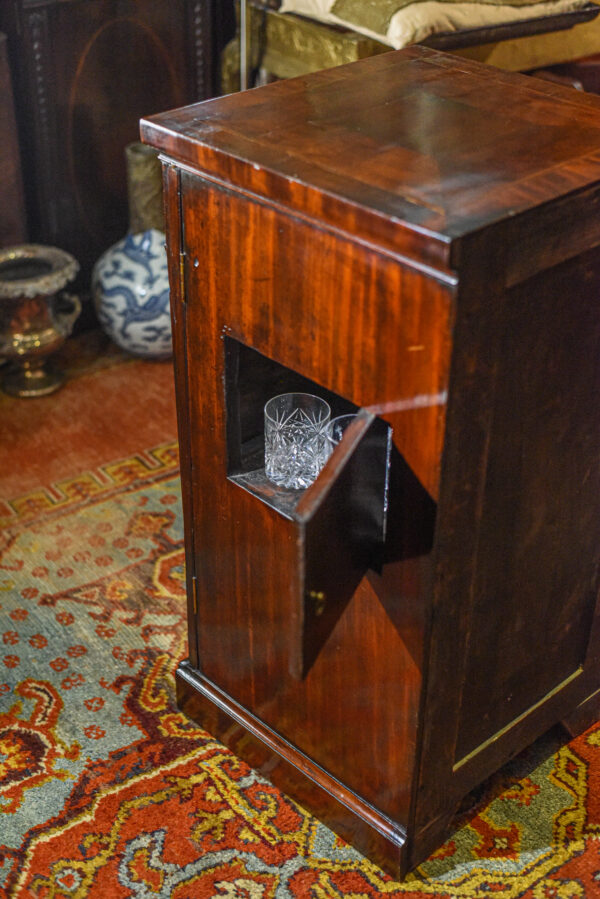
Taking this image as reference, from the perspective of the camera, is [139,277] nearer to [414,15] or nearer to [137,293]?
[137,293]

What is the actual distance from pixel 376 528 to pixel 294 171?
487mm

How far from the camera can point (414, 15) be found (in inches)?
108

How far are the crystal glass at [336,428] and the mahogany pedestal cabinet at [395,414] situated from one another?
9cm

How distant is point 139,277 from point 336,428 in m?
1.64

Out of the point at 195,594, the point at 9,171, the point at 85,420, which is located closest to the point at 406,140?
the point at 195,594

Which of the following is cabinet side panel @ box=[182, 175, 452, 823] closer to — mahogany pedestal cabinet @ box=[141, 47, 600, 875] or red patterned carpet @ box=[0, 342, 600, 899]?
mahogany pedestal cabinet @ box=[141, 47, 600, 875]

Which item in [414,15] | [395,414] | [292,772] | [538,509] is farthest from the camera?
[414,15]

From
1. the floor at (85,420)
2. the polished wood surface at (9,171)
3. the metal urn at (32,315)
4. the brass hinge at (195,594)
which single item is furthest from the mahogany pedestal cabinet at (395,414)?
the polished wood surface at (9,171)

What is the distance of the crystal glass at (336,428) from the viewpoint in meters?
1.66

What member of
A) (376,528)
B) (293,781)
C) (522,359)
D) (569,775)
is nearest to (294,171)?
(522,359)

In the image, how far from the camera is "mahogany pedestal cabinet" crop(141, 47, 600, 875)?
1.31 meters

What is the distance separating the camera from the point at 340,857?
5.84ft

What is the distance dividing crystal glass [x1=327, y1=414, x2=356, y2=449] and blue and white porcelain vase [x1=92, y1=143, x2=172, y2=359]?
1.56 m

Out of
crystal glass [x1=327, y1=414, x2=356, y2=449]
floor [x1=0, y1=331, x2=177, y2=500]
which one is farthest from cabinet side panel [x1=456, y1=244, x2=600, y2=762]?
floor [x1=0, y1=331, x2=177, y2=500]
